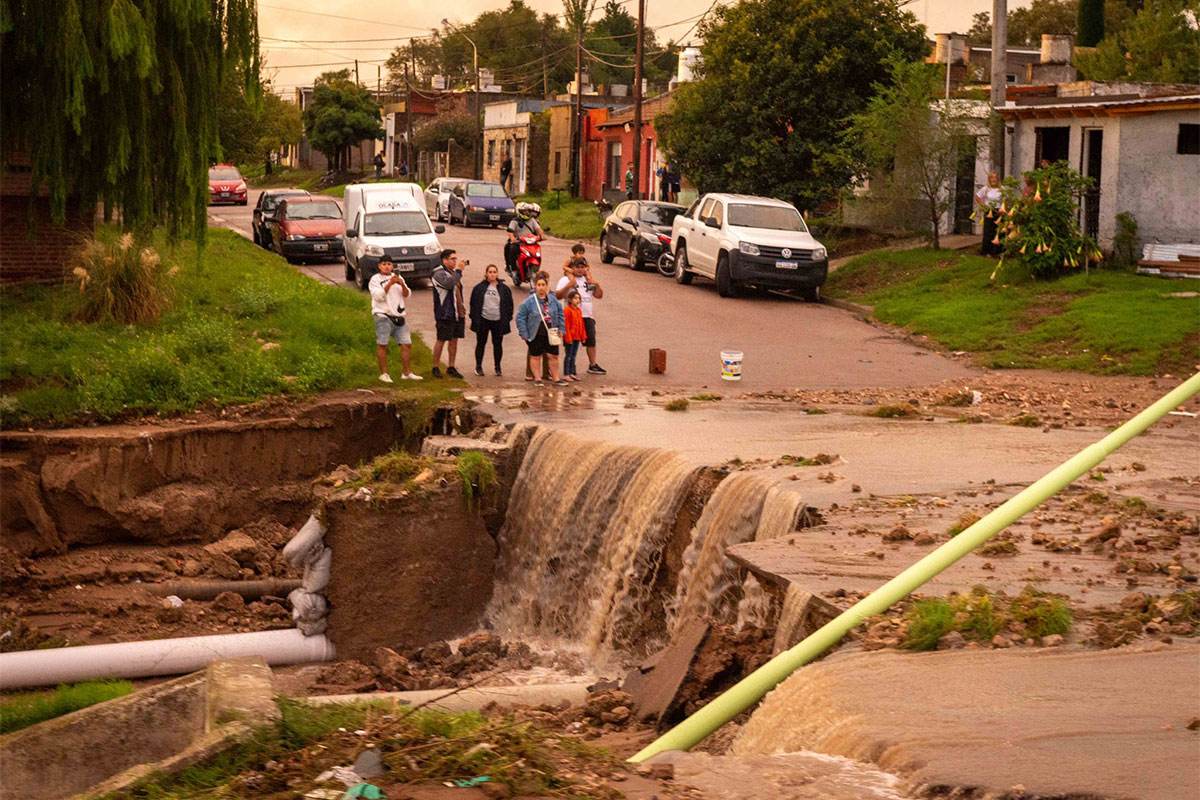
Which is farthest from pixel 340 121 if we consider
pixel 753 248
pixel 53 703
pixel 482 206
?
pixel 53 703

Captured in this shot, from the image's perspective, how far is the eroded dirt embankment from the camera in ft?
50.6

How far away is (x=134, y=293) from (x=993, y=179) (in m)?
16.4

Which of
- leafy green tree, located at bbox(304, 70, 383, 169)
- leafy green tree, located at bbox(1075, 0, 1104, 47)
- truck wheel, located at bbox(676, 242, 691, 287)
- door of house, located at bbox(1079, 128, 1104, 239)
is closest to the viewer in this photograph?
door of house, located at bbox(1079, 128, 1104, 239)

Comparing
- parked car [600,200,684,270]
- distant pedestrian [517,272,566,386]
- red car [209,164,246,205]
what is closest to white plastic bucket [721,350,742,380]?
distant pedestrian [517,272,566,386]

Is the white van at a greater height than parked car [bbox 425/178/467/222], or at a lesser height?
lesser

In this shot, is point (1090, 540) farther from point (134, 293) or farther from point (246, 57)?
point (134, 293)

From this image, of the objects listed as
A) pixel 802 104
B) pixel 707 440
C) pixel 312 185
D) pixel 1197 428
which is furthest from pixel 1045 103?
pixel 312 185

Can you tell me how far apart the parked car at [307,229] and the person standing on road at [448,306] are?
42.7 feet

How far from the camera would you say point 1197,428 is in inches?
584

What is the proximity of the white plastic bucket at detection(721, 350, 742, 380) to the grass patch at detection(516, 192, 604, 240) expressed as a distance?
21437mm

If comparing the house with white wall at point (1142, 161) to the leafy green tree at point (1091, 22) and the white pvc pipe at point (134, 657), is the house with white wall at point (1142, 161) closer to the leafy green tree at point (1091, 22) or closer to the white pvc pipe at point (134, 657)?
the white pvc pipe at point (134, 657)

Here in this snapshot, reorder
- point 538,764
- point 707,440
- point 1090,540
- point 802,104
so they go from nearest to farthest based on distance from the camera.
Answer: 1. point 538,764
2. point 1090,540
3. point 707,440
4. point 802,104

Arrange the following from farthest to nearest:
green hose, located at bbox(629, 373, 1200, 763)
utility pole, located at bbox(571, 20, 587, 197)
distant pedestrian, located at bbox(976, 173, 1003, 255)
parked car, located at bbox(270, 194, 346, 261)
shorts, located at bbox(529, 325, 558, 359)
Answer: utility pole, located at bbox(571, 20, 587, 197) < parked car, located at bbox(270, 194, 346, 261) < distant pedestrian, located at bbox(976, 173, 1003, 255) < shorts, located at bbox(529, 325, 558, 359) < green hose, located at bbox(629, 373, 1200, 763)

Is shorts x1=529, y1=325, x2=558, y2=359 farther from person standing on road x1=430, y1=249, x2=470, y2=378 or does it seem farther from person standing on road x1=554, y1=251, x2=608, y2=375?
person standing on road x1=430, y1=249, x2=470, y2=378
